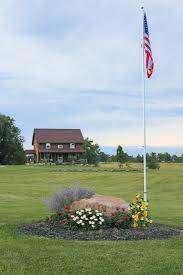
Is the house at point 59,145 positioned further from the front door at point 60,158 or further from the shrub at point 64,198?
the shrub at point 64,198

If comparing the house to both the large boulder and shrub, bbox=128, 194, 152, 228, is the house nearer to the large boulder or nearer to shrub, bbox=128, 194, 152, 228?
the large boulder

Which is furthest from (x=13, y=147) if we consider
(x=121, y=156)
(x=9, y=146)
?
(x=121, y=156)

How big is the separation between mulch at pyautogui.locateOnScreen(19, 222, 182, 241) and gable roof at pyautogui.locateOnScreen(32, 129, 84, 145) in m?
79.5

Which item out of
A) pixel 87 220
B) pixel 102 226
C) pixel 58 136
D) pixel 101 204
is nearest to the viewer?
pixel 87 220

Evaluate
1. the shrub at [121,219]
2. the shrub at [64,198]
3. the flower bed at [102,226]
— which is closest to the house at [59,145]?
the shrub at [64,198]

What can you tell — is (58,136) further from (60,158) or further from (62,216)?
(62,216)

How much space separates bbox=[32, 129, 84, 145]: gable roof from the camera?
301 ft

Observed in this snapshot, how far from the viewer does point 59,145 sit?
301 ft

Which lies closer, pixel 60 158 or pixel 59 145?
pixel 59 145

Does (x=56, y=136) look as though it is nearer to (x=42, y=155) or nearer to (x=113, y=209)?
(x=42, y=155)

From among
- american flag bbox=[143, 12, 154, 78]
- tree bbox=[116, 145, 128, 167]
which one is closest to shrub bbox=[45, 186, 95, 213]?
american flag bbox=[143, 12, 154, 78]

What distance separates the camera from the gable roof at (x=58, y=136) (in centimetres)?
9181

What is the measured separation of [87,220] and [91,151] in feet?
275

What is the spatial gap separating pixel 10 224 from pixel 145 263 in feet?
17.2
